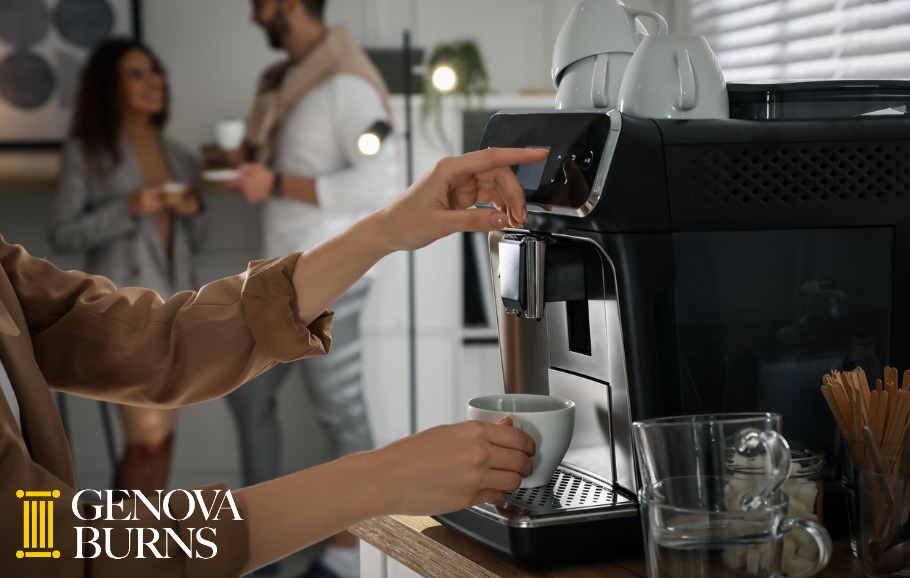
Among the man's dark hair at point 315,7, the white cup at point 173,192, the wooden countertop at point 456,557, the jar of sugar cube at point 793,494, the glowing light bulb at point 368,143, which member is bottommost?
the wooden countertop at point 456,557

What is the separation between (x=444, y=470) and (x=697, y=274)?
0.30 m

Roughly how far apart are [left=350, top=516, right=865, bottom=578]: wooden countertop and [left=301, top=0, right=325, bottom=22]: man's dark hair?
194 centimetres

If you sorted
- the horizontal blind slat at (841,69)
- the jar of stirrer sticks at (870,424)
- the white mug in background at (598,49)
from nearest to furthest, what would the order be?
the jar of stirrer sticks at (870,424) < the white mug in background at (598,49) < the horizontal blind slat at (841,69)

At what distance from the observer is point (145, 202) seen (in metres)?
2.65

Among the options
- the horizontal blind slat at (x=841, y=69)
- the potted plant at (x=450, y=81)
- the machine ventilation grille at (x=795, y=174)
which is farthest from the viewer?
the potted plant at (x=450, y=81)

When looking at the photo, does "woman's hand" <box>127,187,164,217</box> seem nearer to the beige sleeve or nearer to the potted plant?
the potted plant

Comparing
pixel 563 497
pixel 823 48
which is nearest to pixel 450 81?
pixel 823 48

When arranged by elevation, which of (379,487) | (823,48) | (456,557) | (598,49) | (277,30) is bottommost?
(456,557)

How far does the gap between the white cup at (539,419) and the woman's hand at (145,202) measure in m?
1.96

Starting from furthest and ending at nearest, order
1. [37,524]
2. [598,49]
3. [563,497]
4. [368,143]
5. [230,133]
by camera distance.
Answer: [230,133] → [368,143] → [598,49] → [563,497] → [37,524]

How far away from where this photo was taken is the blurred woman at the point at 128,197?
2656mm

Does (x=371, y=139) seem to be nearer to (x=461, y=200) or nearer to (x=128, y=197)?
(x=128, y=197)

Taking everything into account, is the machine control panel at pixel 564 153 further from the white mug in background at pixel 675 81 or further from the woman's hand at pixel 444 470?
the woman's hand at pixel 444 470

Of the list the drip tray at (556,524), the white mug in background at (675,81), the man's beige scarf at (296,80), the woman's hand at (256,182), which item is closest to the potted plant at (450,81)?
the man's beige scarf at (296,80)
